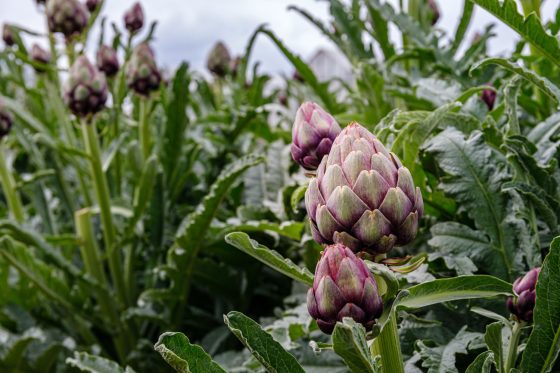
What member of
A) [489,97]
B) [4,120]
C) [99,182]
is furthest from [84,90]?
[489,97]

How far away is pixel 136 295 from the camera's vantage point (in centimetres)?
143

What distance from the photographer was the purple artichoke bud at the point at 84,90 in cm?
126

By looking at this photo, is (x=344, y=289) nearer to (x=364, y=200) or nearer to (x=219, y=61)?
(x=364, y=200)

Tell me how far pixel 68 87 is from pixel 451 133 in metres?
0.78

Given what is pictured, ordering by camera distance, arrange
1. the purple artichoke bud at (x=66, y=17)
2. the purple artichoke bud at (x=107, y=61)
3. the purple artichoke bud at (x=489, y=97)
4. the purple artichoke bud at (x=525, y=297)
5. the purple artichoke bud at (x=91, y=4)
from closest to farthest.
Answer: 1. the purple artichoke bud at (x=525, y=297)
2. the purple artichoke bud at (x=489, y=97)
3. the purple artichoke bud at (x=66, y=17)
4. the purple artichoke bud at (x=107, y=61)
5. the purple artichoke bud at (x=91, y=4)

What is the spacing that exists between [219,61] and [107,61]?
27.9 inches

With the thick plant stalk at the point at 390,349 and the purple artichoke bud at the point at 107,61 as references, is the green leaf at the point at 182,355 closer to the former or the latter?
the thick plant stalk at the point at 390,349

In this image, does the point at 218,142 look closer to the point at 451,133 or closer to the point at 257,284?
the point at 257,284

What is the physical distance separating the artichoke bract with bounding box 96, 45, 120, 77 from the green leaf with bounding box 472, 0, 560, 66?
3.47ft

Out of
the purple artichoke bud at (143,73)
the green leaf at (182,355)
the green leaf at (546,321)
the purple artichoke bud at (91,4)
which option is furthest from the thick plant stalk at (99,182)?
the green leaf at (546,321)

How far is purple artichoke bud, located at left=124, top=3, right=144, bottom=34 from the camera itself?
1.75 meters

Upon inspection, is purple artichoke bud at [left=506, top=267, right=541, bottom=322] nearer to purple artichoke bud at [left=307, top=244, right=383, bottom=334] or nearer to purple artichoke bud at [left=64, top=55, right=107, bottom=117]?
purple artichoke bud at [left=307, top=244, right=383, bottom=334]

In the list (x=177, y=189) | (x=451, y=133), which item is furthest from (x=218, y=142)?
(x=451, y=133)

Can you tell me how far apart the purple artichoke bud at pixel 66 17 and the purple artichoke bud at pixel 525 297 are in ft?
3.72
